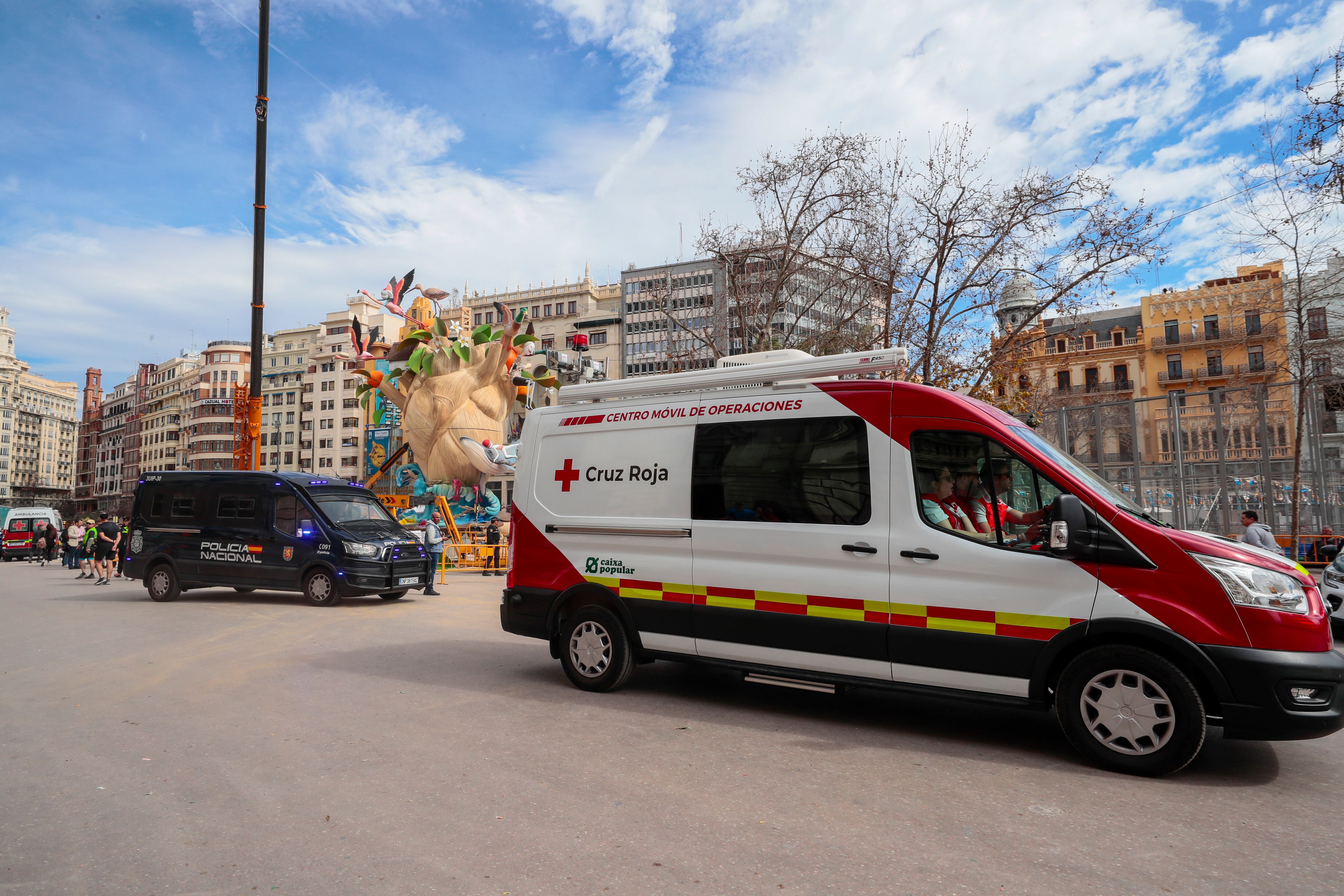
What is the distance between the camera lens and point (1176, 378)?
173 ft

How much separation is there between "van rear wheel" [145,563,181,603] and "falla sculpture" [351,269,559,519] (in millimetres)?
16825

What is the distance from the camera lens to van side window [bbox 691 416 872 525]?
223 inches

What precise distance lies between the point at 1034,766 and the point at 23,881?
504cm

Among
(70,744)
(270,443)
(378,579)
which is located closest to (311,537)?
(378,579)

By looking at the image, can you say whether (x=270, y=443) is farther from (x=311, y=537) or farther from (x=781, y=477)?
(x=781, y=477)

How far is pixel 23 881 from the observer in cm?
336

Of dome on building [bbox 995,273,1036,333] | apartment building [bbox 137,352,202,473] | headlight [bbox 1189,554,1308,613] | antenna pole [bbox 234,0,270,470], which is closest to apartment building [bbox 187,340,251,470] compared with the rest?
apartment building [bbox 137,352,202,473]

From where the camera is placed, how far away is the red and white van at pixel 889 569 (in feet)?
14.9

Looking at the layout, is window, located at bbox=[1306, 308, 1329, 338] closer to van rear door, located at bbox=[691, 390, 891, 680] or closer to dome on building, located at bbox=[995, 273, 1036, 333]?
dome on building, located at bbox=[995, 273, 1036, 333]

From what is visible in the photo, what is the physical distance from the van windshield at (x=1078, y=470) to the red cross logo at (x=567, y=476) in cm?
357

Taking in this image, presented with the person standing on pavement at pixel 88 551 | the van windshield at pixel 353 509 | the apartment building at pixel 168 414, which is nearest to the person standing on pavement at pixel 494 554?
the van windshield at pixel 353 509

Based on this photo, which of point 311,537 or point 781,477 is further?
point 311,537

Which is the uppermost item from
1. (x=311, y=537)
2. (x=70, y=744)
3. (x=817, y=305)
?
(x=817, y=305)

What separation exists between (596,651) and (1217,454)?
47.1 ft
